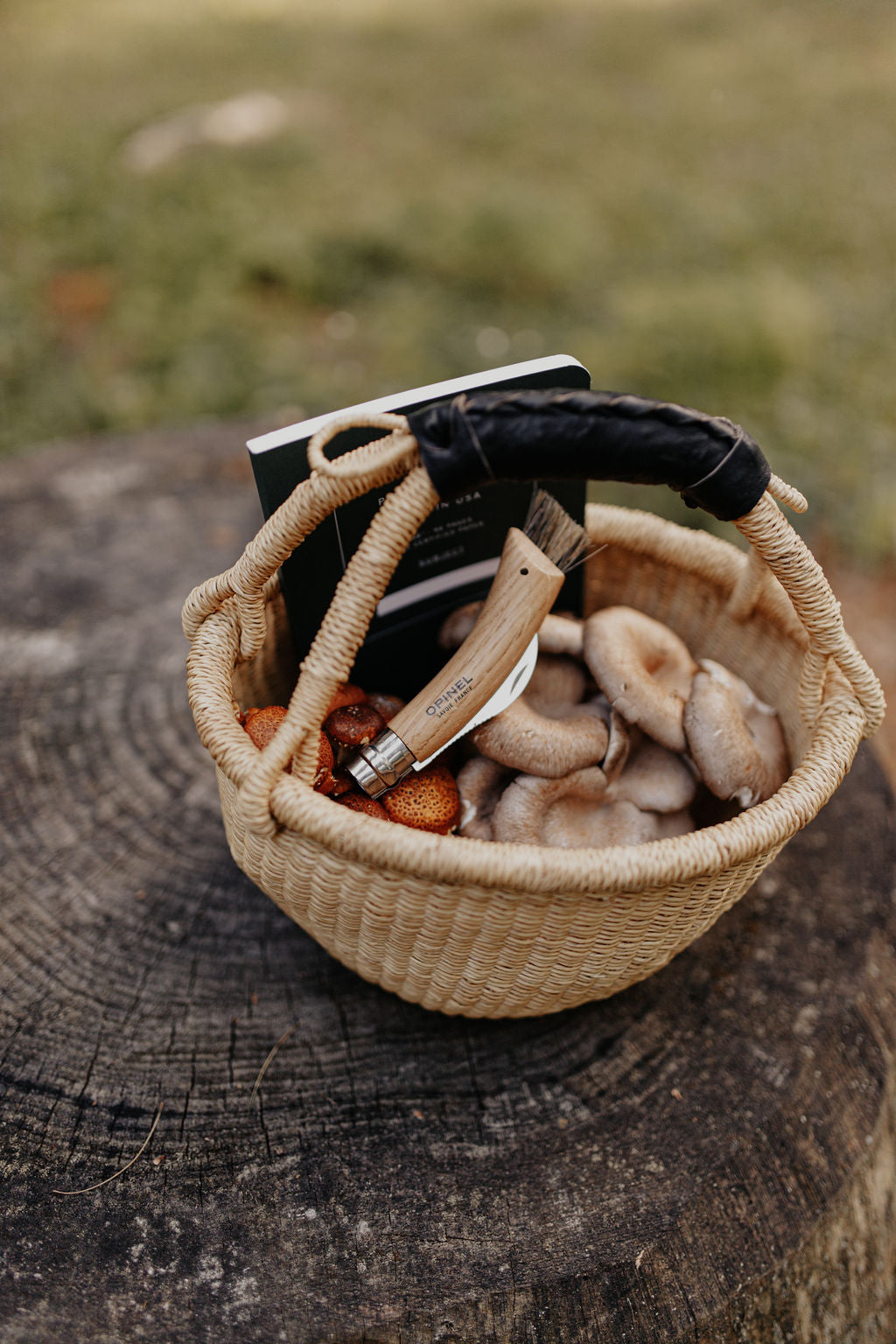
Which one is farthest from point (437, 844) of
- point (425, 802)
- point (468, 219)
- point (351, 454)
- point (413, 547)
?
point (468, 219)

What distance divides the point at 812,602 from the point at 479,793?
22.6 inches

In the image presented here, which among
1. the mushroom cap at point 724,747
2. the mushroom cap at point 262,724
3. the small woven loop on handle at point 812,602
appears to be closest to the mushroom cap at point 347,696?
the mushroom cap at point 262,724

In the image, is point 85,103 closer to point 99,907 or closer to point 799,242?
point 799,242

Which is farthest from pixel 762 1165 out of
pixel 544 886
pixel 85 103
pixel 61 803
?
pixel 85 103

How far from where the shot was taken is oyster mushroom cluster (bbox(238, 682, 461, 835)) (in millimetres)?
1299

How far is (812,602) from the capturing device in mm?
1243

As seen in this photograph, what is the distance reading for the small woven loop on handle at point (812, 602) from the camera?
1168mm

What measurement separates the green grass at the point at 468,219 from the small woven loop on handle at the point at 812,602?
1.98 metres

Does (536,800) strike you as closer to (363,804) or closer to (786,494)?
(363,804)

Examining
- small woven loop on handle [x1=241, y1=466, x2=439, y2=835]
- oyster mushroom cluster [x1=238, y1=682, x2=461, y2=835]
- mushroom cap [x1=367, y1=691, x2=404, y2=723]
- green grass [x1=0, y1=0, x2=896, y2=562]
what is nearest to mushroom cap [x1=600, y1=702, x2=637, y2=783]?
oyster mushroom cluster [x1=238, y1=682, x2=461, y2=835]

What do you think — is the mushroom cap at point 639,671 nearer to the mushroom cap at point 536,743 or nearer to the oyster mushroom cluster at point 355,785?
the mushroom cap at point 536,743

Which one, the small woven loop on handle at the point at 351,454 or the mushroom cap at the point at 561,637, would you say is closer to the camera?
the small woven loop on handle at the point at 351,454

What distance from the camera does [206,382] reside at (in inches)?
153

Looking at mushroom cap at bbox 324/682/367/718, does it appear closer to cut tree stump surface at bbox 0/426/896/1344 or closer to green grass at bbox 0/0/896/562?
cut tree stump surface at bbox 0/426/896/1344
